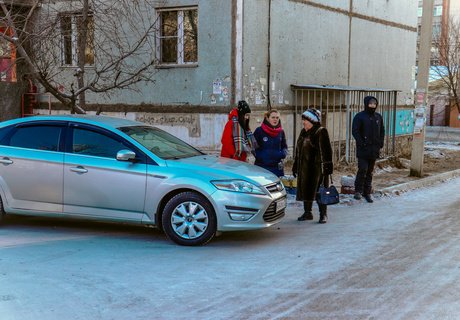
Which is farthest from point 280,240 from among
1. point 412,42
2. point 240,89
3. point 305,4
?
point 412,42

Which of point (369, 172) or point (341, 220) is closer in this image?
point (341, 220)

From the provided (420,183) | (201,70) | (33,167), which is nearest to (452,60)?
(420,183)

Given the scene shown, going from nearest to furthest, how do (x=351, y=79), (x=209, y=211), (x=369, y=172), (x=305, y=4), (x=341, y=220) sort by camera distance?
1. (x=209, y=211)
2. (x=341, y=220)
3. (x=369, y=172)
4. (x=305, y=4)
5. (x=351, y=79)

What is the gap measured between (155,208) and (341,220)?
10.3 ft

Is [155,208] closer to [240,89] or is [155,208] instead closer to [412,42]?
[240,89]

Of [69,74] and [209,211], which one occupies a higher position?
[69,74]

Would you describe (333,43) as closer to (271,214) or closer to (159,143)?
(159,143)

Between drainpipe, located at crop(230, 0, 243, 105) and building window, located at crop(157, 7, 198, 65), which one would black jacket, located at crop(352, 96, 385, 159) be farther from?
building window, located at crop(157, 7, 198, 65)

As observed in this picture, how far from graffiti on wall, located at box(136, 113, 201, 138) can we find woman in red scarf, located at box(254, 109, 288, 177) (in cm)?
473

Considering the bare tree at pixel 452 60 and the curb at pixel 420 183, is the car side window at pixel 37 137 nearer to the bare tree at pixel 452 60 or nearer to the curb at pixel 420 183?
the curb at pixel 420 183

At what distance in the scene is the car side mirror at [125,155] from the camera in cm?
650

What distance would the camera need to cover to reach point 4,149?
7.18m

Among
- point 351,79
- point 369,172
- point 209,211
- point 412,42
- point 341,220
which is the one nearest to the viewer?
point 209,211

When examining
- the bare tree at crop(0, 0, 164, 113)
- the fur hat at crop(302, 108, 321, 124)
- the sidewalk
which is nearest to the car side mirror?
the fur hat at crop(302, 108, 321, 124)
